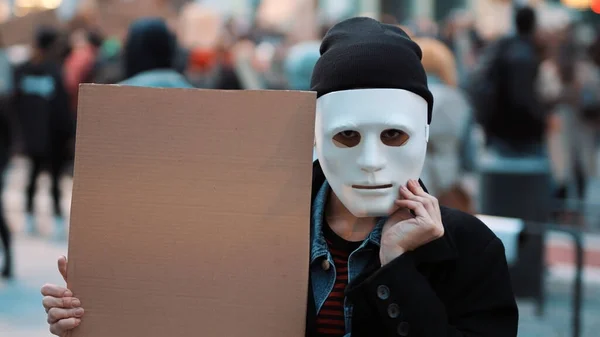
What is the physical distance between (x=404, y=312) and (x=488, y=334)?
0.69 ft

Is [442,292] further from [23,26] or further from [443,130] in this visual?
[23,26]

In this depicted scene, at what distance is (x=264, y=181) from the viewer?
8.18ft

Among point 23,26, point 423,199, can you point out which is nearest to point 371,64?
point 423,199

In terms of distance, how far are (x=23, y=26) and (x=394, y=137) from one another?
1424 centimetres

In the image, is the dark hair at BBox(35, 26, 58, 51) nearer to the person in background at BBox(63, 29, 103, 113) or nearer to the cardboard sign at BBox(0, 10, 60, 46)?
the person in background at BBox(63, 29, 103, 113)

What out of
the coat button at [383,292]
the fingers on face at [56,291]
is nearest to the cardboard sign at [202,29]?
the fingers on face at [56,291]

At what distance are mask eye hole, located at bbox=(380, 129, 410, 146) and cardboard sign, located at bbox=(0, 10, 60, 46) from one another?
13.7 meters

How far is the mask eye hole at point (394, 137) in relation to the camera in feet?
8.36

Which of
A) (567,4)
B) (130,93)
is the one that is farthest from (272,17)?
(130,93)

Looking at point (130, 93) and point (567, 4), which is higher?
point (567, 4)

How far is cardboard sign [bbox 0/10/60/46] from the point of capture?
15773mm

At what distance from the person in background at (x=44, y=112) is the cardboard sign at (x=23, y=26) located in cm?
476

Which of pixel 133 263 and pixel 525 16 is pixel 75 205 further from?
pixel 525 16

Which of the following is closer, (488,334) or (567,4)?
(488,334)
